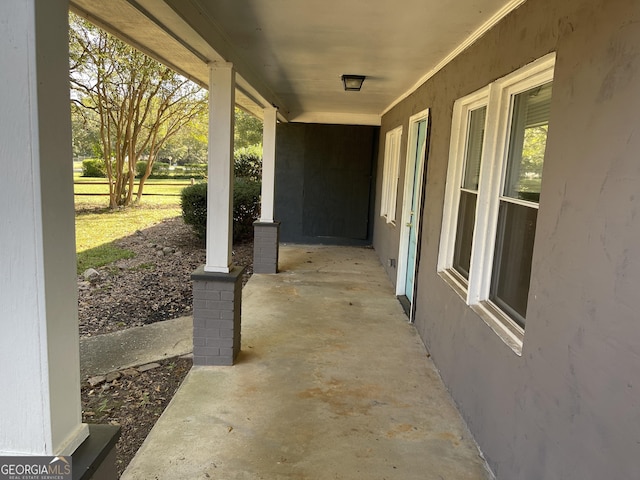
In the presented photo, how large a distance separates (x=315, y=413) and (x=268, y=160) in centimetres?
483

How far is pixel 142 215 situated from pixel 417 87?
10.8 metres

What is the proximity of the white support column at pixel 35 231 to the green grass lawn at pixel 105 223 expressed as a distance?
6655 mm

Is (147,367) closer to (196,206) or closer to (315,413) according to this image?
(315,413)

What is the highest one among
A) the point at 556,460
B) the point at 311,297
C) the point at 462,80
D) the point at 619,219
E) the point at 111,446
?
the point at 462,80

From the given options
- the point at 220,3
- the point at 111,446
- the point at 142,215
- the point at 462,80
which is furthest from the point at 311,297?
the point at 142,215

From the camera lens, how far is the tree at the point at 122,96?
37.8ft

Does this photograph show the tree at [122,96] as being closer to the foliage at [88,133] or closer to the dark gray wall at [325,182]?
the foliage at [88,133]

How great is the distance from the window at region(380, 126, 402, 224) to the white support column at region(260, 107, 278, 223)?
1957 mm

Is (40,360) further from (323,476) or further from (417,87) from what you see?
(417,87)

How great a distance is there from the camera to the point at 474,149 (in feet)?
12.0

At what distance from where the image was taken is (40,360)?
1.29 meters

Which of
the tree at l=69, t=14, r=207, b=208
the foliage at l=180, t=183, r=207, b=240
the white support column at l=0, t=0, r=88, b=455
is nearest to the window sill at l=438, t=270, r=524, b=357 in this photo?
the white support column at l=0, t=0, r=88, b=455

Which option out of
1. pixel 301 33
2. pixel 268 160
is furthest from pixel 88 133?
pixel 301 33

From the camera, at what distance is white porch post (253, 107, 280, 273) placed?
709 cm
